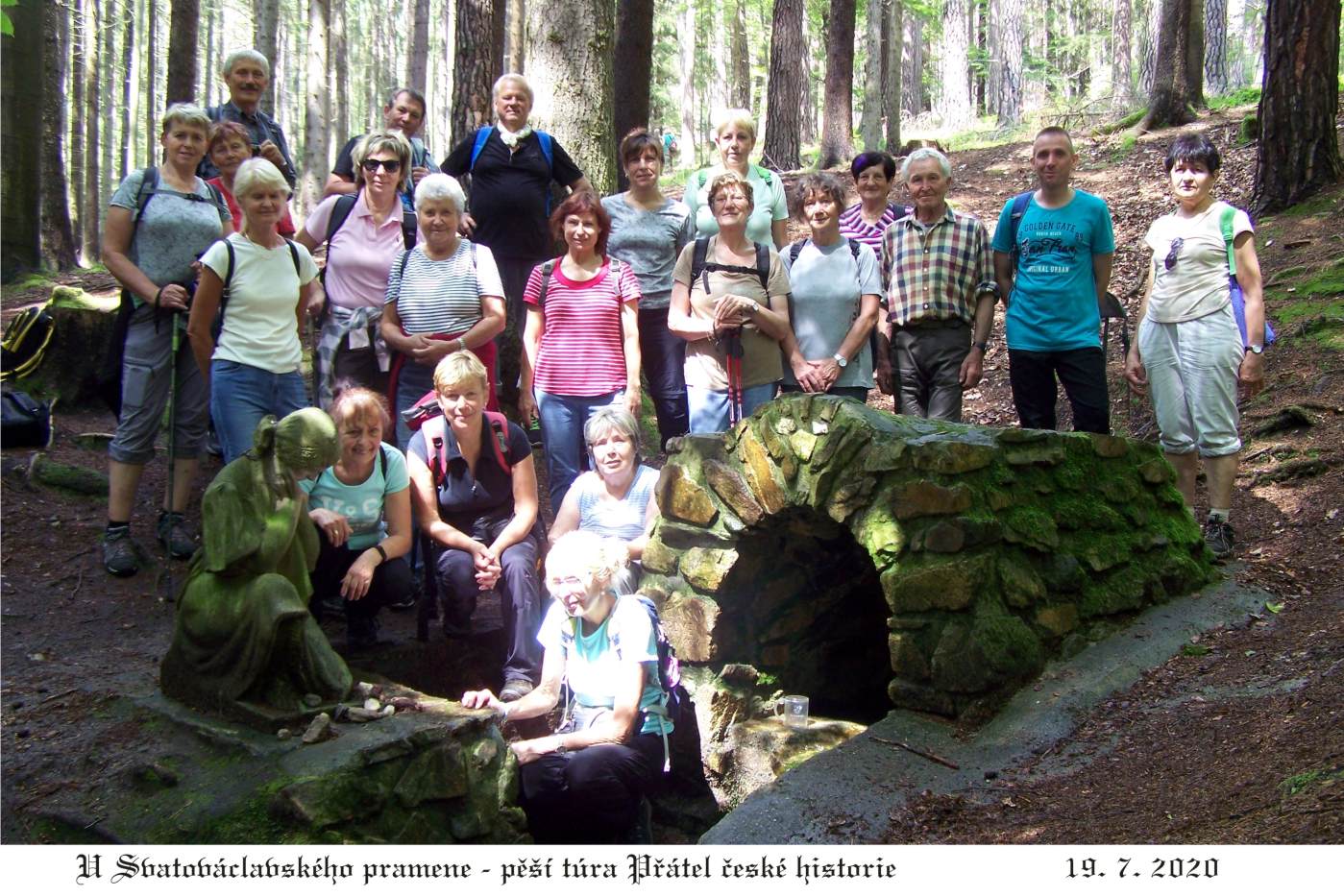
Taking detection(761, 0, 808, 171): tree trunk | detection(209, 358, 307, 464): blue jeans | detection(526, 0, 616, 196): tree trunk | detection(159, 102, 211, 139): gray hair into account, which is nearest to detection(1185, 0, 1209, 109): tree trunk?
detection(761, 0, 808, 171): tree trunk

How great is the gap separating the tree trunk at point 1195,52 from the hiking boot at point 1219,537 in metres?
8.92

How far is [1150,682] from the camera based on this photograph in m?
4.50

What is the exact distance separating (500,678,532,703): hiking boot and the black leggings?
1.80 feet

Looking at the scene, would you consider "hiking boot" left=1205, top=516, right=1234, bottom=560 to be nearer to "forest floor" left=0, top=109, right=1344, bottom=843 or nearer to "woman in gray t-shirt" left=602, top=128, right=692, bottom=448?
"forest floor" left=0, top=109, right=1344, bottom=843

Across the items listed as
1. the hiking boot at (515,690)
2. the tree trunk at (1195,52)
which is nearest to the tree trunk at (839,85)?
the tree trunk at (1195,52)

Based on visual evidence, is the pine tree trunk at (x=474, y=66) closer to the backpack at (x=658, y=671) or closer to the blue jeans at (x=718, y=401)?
the blue jeans at (x=718, y=401)

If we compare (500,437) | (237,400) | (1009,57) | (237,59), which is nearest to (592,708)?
(500,437)

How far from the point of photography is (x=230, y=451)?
504cm

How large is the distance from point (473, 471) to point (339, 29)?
23.9 meters

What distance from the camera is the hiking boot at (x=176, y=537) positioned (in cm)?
550
